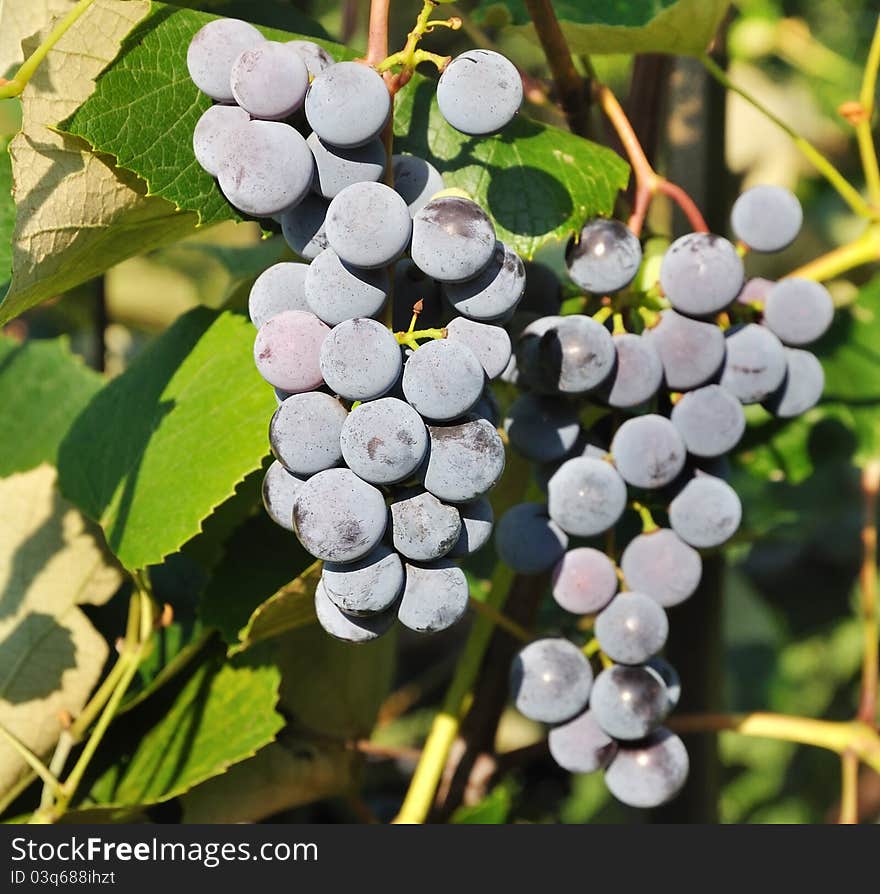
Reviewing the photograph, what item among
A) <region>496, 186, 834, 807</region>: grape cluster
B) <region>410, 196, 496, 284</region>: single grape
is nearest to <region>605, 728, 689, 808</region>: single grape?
<region>496, 186, 834, 807</region>: grape cluster

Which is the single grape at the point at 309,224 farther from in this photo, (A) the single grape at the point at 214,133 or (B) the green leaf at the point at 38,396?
(B) the green leaf at the point at 38,396

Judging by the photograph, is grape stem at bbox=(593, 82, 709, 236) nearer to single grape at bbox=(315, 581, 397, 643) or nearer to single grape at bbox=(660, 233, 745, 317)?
single grape at bbox=(660, 233, 745, 317)

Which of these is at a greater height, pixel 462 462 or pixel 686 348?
pixel 462 462

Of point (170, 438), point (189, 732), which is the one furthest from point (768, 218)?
point (189, 732)

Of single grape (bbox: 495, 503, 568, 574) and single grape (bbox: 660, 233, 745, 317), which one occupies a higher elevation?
single grape (bbox: 660, 233, 745, 317)

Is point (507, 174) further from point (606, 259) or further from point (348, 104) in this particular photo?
point (348, 104)

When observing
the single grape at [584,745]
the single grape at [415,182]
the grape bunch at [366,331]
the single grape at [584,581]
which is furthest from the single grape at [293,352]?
the single grape at [584,745]
